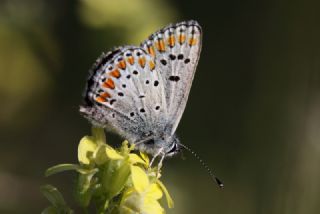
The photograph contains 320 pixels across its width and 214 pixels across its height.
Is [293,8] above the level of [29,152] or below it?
above

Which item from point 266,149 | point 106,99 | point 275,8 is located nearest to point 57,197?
point 106,99

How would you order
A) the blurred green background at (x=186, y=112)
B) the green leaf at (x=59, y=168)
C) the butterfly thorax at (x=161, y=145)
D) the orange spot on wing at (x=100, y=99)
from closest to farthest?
1. the green leaf at (x=59, y=168)
2. the orange spot on wing at (x=100, y=99)
3. the butterfly thorax at (x=161, y=145)
4. the blurred green background at (x=186, y=112)

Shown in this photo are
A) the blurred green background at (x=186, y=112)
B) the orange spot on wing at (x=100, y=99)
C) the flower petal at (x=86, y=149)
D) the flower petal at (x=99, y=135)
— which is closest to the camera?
the flower petal at (x=86, y=149)

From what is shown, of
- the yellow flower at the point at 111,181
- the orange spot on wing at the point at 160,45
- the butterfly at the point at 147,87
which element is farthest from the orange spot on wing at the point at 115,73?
the yellow flower at the point at 111,181

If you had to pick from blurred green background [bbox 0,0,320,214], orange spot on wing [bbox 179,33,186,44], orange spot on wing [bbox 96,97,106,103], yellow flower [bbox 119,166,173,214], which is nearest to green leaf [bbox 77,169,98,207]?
yellow flower [bbox 119,166,173,214]

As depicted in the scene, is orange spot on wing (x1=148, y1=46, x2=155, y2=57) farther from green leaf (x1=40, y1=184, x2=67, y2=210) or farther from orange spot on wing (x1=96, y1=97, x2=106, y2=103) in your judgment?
green leaf (x1=40, y1=184, x2=67, y2=210)

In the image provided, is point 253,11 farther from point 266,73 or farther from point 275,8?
point 266,73

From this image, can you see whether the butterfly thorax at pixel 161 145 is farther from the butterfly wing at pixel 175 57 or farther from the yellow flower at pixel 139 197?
the yellow flower at pixel 139 197

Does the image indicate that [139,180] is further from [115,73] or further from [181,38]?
[181,38]
